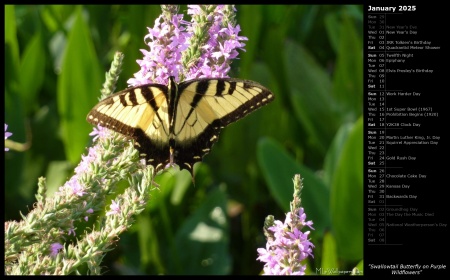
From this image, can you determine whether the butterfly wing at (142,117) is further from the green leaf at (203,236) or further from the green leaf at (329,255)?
the green leaf at (203,236)

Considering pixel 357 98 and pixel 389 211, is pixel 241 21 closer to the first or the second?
pixel 357 98

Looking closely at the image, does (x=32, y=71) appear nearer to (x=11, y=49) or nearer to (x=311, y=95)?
(x=11, y=49)

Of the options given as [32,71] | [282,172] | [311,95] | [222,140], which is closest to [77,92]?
[32,71]

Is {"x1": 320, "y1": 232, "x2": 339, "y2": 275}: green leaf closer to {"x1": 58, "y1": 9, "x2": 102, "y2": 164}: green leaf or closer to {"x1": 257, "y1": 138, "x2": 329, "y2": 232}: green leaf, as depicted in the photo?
{"x1": 257, "y1": 138, "x2": 329, "y2": 232}: green leaf

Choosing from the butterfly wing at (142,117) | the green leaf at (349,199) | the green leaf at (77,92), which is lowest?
the green leaf at (349,199)

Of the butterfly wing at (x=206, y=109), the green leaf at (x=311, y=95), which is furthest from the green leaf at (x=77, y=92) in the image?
the butterfly wing at (x=206, y=109)

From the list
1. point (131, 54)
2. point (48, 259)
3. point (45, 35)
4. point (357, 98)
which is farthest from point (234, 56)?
point (45, 35)

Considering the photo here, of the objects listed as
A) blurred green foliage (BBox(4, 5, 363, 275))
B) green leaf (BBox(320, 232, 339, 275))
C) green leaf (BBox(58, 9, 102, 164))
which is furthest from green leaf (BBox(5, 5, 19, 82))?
green leaf (BBox(320, 232, 339, 275))
